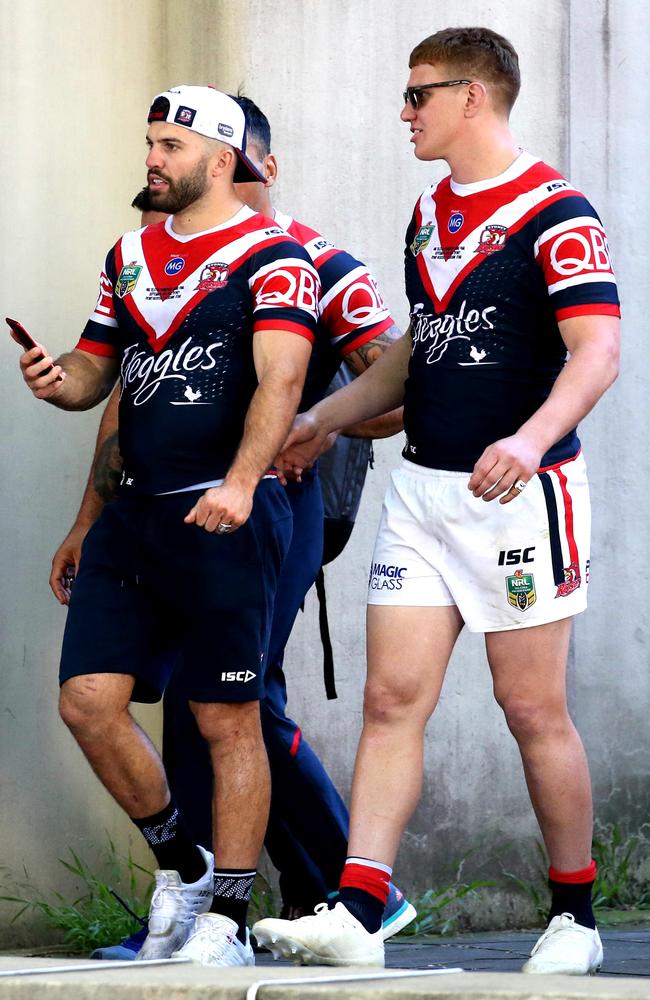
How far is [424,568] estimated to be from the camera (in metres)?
3.81

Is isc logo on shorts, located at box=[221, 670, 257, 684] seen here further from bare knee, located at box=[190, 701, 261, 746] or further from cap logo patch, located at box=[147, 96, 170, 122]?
cap logo patch, located at box=[147, 96, 170, 122]

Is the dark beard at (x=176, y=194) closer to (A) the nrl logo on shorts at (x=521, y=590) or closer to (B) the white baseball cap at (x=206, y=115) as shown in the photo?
(B) the white baseball cap at (x=206, y=115)

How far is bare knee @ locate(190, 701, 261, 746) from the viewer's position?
3922 millimetres

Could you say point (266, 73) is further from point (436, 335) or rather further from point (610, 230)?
point (436, 335)

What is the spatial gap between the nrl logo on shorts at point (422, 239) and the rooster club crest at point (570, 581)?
0.84 m

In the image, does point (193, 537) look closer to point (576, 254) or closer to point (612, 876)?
point (576, 254)

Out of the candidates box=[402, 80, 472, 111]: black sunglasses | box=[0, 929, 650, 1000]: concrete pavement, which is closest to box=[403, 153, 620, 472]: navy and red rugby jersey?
box=[402, 80, 472, 111]: black sunglasses

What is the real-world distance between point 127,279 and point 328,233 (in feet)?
5.27

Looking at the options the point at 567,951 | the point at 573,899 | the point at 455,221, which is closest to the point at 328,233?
the point at 455,221

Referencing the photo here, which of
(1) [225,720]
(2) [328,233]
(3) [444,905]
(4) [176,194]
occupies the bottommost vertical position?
(3) [444,905]

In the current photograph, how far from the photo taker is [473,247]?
3820 mm

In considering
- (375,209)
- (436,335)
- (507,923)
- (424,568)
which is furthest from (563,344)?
(507,923)

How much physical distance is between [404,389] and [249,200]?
37.0 inches

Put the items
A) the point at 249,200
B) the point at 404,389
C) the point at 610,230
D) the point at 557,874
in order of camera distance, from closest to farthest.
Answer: the point at 557,874
the point at 404,389
the point at 249,200
the point at 610,230
